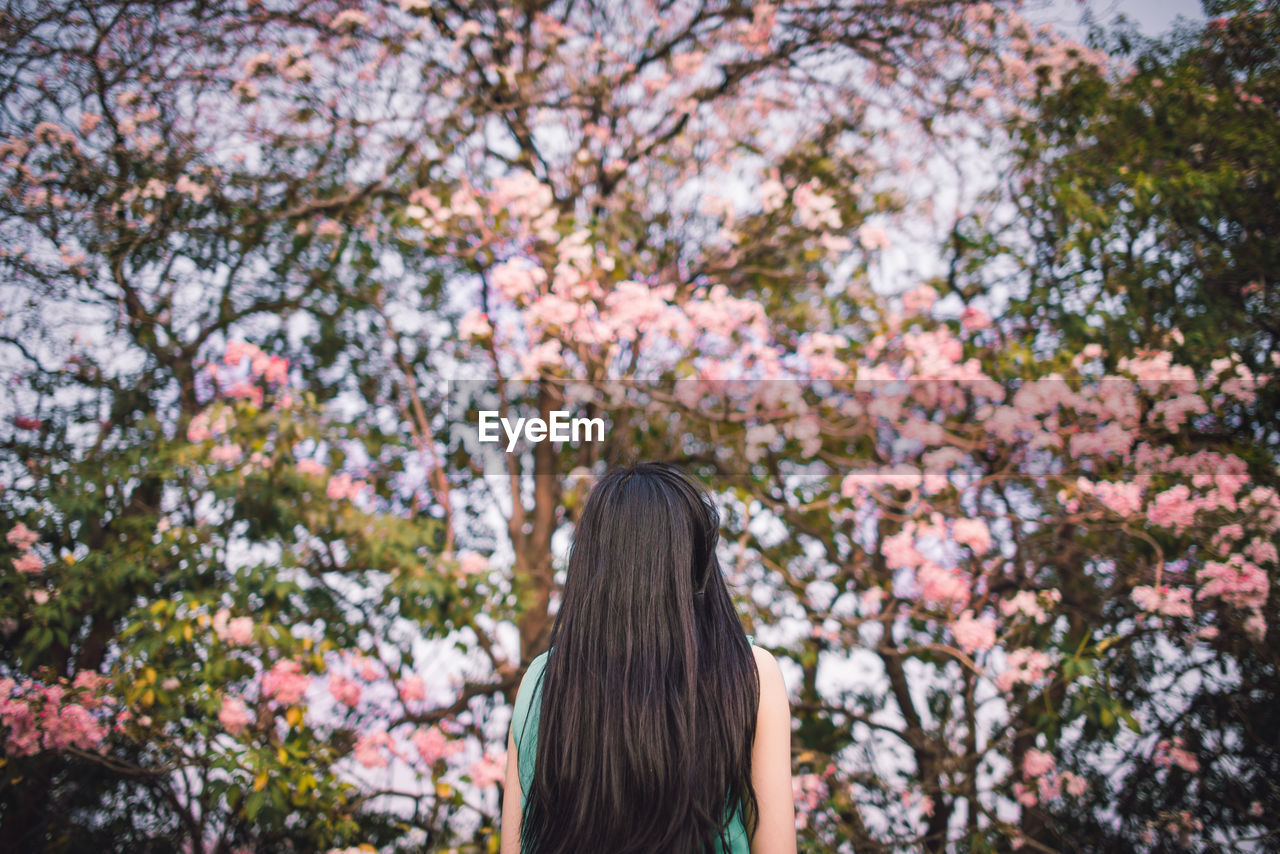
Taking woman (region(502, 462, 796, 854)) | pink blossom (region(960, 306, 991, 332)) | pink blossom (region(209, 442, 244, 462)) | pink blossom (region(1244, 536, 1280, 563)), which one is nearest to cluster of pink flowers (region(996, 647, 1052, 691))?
pink blossom (region(1244, 536, 1280, 563))

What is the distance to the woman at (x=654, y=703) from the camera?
3.14 ft

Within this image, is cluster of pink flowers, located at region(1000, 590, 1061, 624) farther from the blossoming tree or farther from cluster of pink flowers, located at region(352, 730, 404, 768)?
cluster of pink flowers, located at region(352, 730, 404, 768)

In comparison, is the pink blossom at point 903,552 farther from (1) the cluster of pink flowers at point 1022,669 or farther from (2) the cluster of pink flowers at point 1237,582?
(2) the cluster of pink flowers at point 1237,582

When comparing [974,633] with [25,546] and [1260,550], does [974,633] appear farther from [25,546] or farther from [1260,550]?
[25,546]

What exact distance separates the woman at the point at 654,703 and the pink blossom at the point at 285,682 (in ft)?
4.20

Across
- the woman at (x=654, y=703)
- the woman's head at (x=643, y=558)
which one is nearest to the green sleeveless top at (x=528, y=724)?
the woman at (x=654, y=703)

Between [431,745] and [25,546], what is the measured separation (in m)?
1.47

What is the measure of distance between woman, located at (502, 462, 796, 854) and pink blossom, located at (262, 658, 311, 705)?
50.4 inches

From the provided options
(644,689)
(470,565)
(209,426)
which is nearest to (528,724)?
(644,689)

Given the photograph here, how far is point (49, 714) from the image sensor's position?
2.04m

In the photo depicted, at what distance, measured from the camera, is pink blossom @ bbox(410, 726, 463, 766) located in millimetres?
2305

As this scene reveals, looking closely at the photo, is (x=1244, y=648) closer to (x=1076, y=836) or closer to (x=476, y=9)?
(x=1076, y=836)

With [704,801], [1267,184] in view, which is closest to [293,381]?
[704,801]

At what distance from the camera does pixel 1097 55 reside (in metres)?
2.76
